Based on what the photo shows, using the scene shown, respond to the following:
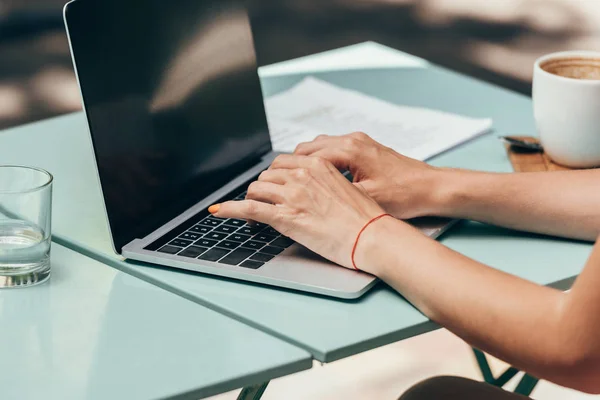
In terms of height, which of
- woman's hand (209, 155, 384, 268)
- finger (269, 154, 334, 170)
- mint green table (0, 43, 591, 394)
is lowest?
mint green table (0, 43, 591, 394)

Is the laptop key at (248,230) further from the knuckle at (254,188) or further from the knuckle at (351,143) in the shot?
the knuckle at (351,143)

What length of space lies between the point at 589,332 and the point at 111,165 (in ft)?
1.68

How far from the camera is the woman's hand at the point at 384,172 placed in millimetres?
1026

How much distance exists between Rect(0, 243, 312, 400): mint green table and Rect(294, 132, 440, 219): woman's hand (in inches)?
10.7

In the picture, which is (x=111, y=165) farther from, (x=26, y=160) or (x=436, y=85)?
(x=436, y=85)

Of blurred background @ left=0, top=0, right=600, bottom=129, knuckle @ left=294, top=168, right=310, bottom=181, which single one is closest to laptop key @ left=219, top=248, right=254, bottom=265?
knuckle @ left=294, top=168, right=310, bottom=181

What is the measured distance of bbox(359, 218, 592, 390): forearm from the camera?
81cm

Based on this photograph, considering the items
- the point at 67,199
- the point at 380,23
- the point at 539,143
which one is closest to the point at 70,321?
the point at 67,199

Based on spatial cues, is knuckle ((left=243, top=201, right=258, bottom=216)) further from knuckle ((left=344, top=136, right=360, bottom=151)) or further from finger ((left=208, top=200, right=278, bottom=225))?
knuckle ((left=344, top=136, right=360, bottom=151))

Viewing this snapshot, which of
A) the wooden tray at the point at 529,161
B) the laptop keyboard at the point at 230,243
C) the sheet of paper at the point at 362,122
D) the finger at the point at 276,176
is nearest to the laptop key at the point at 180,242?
the laptop keyboard at the point at 230,243

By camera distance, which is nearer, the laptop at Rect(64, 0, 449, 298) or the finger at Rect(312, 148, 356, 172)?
the laptop at Rect(64, 0, 449, 298)

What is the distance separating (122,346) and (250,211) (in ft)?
0.71

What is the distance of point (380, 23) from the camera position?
11.2 feet

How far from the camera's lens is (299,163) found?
39.7 inches
